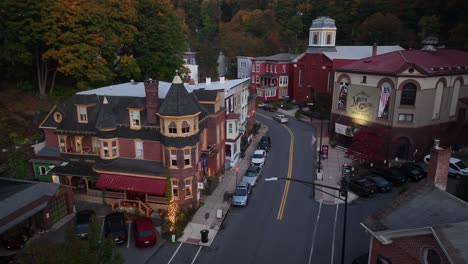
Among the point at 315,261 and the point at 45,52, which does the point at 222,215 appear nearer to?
the point at 315,261

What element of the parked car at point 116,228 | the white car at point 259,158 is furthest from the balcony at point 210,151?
the parked car at point 116,228

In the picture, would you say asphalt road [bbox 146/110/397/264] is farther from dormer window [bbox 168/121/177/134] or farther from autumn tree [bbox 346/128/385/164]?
dormer window [bbox 168/121/177/134]

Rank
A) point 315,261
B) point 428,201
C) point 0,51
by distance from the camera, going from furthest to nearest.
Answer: point 0,51
point 315,261
point 428,201

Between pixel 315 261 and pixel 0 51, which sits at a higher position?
pixel 0 51

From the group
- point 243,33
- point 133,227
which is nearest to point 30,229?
point 133,227

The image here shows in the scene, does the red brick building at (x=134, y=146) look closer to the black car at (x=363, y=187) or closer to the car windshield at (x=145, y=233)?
the car windshield at (x=145, y=233)

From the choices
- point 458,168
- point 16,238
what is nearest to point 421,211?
point 458,168
